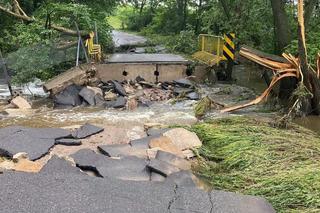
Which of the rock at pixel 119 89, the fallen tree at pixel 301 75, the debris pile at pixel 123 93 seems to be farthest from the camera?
the rock at pixel 119 89

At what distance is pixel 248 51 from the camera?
10570 mm

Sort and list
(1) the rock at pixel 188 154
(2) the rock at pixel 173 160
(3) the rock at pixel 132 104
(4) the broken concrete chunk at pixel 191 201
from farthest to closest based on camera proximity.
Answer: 1. (3) the rock at pixel 132 104
2. (1) the rock at pixel 188 154
3. (2) the rock at pixel 173 160
4. (4) the broken concrete chunk at pixel 191 201

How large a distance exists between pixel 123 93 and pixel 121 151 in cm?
525

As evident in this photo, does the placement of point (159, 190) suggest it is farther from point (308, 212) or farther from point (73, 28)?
point (73, 28)

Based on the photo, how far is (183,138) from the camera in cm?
697

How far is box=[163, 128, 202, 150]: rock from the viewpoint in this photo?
6786 millimetres

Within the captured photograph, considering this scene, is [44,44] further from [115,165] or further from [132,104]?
[115,165]

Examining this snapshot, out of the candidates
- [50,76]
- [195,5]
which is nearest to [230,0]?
[50,76]

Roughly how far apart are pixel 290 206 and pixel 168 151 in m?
2.20

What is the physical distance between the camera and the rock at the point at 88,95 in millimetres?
10758

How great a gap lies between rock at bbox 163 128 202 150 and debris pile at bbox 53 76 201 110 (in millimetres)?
3356

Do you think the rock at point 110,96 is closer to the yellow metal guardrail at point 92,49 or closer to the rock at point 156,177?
the yellow metal guardrail at point 92,49

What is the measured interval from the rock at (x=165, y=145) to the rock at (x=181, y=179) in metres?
0.96

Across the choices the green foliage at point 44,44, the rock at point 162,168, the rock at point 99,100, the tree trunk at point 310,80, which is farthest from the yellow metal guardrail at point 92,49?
the rock at point 162,168
